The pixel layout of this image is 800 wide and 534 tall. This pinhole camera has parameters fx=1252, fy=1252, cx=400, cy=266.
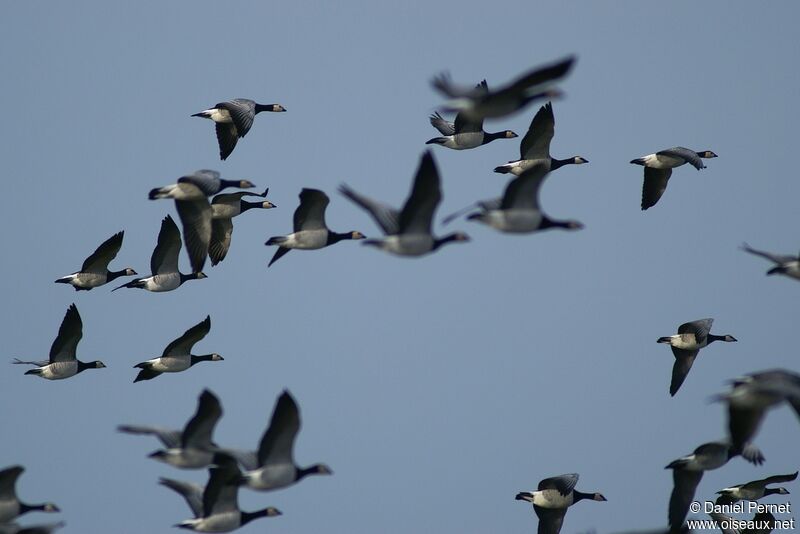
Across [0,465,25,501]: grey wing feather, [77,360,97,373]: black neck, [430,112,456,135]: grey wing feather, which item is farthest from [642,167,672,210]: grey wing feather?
[0,465,25,501]: grey wing feather

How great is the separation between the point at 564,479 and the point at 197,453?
23.4 feet

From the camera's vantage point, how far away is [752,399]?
18438mm

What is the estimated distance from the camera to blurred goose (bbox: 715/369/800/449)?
1841cm

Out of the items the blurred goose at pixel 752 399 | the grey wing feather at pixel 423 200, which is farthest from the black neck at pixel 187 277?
the blurred goose at pixel 752 399

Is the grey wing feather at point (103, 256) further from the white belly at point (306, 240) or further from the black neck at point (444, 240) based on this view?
the black neck at point (444, 240)

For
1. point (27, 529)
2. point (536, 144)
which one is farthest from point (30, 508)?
point (536, 144)

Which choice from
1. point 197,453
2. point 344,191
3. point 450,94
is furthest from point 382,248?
point 197,453

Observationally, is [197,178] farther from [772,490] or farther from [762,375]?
[772,490]

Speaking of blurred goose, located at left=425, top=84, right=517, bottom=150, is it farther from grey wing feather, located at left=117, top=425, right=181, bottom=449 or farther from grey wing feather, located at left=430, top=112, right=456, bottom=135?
grey wing feather, located at left=117, top=425, right=181, bottom=449

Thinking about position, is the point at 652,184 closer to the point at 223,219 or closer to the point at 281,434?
the point at 223,219

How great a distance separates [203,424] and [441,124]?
12.3m

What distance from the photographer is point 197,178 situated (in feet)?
75.7

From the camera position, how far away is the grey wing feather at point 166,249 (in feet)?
85.3

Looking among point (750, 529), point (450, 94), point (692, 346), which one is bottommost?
point (750, 529)
